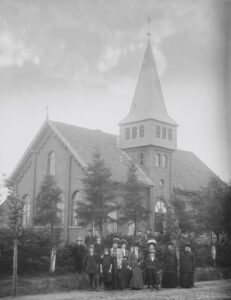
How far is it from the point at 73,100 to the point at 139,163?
2050 cm

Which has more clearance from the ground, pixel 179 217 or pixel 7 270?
pixel 179 217

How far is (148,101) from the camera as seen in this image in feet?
124

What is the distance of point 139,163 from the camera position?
→ 37094 millimetres

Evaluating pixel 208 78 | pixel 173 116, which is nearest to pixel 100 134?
pixel 173 116

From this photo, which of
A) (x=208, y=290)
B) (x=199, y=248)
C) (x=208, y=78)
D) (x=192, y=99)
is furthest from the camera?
(x=199, y=248)

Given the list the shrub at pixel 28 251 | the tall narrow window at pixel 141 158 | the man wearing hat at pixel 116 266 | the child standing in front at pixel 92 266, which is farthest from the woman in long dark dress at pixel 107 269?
the tall narrow window at pixel 141 158

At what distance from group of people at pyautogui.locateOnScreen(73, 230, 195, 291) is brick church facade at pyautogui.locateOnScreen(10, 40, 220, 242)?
13263 millimetres

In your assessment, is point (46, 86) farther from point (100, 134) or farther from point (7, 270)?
point (100, 134)

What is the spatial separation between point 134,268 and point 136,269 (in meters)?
0.08

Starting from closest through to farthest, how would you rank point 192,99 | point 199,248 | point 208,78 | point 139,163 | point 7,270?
1. point 208,78
2. point 192,99
3. point 7,270
4. point 199,248
5. point 139,163

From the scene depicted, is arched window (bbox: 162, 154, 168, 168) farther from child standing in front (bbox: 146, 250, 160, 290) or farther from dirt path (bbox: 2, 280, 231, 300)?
dirt path (bbox: 2, 280, 231, 300)

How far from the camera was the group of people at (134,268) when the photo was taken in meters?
17.2

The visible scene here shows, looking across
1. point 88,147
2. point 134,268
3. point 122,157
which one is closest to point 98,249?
point 134,268

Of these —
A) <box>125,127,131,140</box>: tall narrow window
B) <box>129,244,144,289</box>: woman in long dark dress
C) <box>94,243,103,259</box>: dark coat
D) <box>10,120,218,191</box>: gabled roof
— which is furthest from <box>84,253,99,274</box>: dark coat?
<box>125,127,131,140</box>: tall narrow window
